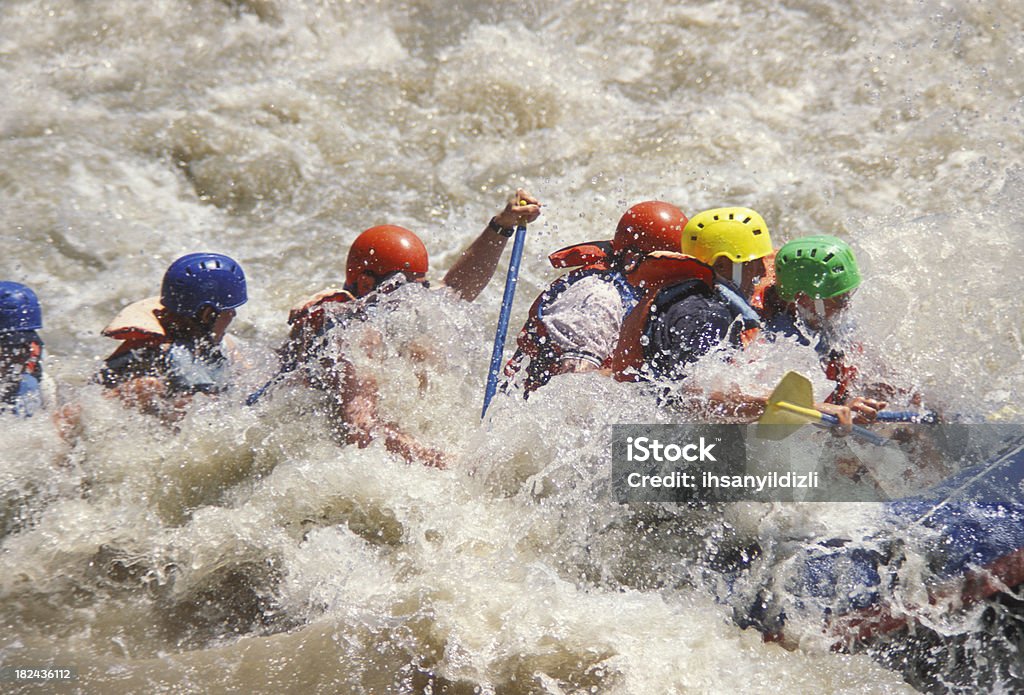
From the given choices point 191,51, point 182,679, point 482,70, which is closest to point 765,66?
point 482,70

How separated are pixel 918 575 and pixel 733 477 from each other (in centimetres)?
75

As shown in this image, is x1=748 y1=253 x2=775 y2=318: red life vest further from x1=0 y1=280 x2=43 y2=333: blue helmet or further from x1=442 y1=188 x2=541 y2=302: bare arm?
x1=0 y1=280 x2=43 y2=333: blue helmet

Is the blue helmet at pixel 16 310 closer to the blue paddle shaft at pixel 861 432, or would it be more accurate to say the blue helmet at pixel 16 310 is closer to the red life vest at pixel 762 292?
the red life vest at pixel 762 292

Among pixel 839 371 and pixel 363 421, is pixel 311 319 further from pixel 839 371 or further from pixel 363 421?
pixel 839 371

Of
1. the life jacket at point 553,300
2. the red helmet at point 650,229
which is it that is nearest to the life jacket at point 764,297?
the red helmet at point 650,229

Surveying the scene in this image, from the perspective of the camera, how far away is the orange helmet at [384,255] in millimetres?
4785

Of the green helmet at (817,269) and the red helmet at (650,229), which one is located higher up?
the red helmet at (650,229)

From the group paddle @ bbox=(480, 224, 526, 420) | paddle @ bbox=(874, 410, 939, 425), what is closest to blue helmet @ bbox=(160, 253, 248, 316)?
paddle @ bbox=(480, 224, 526, 420)

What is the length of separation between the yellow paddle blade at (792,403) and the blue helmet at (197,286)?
2.43 metres

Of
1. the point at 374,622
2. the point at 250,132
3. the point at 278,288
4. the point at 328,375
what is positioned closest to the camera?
the point at 374,622

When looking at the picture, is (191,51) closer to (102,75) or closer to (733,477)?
(102,75)

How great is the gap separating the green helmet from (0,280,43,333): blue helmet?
329 cm

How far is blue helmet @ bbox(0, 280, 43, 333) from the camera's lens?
4.61 metres

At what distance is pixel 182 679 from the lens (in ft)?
11.5
